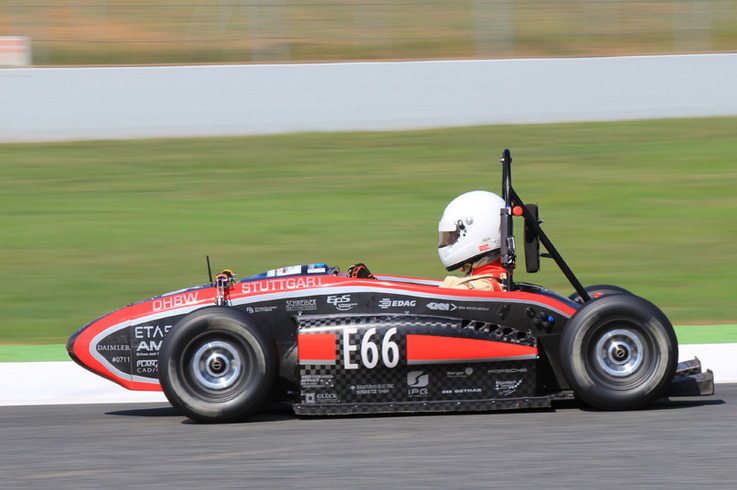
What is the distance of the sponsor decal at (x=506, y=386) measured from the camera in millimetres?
5723

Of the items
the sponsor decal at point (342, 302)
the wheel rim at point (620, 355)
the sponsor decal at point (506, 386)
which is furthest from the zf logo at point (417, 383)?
the wheel rim at point (620, 355)

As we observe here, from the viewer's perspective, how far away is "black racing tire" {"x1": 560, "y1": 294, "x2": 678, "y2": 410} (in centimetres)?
567

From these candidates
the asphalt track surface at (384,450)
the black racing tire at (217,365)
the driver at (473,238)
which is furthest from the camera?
the driver at (473,238)

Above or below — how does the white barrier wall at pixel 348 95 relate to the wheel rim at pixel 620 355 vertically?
above

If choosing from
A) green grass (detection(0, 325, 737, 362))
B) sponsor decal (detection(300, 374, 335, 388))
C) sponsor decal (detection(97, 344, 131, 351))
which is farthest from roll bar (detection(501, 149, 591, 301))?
green grass (detection(0, 325, 737, 362))

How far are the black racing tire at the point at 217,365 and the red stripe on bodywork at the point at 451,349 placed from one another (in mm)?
748

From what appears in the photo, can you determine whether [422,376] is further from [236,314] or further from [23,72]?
[23,72]

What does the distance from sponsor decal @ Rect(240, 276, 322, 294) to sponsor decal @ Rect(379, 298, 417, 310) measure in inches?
14.2

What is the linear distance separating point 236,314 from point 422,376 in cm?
103

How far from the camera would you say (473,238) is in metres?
6.22

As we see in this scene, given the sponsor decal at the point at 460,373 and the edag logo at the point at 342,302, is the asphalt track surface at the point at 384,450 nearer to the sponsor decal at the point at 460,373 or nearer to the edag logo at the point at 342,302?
the sponsor decal at the point at 460,373

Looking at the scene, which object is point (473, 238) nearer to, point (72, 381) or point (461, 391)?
point (461, 391)

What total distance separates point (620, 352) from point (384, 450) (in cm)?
146

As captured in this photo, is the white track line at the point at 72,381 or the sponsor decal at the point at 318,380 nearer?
the sponsor decal at the point at 318,380
